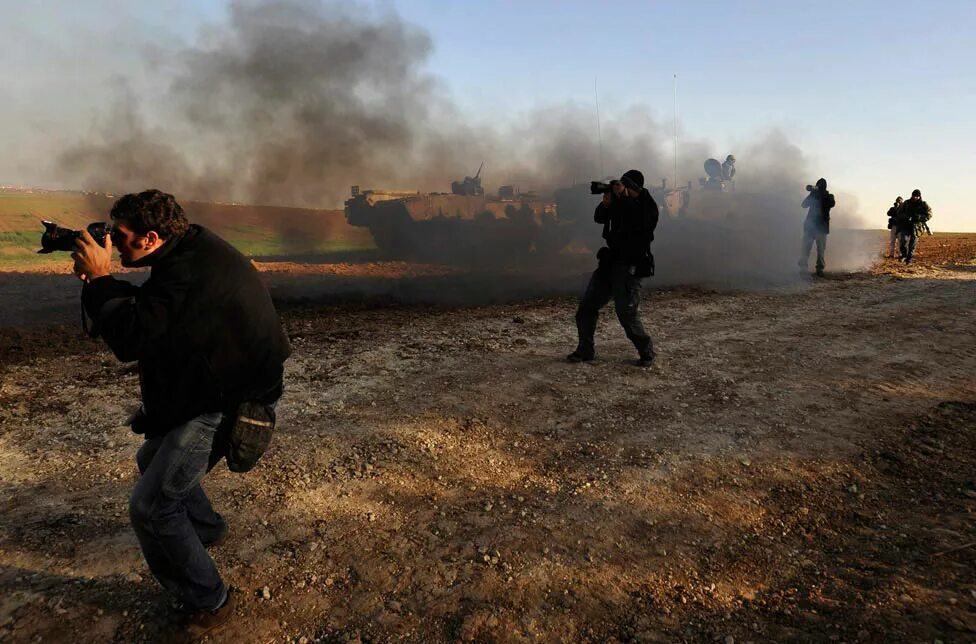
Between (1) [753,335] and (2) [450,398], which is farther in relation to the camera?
(1) [753,335]

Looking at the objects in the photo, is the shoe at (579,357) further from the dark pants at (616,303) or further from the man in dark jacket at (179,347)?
the man in dark jacket at (179,347)

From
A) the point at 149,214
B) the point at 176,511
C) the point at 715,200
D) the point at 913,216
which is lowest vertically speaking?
the point at 176,511

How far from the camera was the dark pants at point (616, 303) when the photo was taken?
236 inches

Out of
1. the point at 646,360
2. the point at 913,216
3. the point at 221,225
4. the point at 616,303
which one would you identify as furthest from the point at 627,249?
the point at 221,225

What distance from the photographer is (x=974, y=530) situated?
10.5ft

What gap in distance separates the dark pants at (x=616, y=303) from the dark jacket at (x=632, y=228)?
0.13 meters

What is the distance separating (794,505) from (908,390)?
2821 mm

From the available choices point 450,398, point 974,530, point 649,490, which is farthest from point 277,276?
point 974,530

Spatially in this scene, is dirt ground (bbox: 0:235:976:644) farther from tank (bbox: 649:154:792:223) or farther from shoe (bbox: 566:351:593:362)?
tank (bbox: 649:154:792:223)

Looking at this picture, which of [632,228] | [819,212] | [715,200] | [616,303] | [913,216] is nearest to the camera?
[632,228]

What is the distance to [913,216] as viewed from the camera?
1509 cm

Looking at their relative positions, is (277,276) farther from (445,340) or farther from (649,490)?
(649,490)

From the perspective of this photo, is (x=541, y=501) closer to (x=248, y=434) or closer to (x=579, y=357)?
(x=248, y=434)

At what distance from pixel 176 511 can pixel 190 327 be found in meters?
0.76
